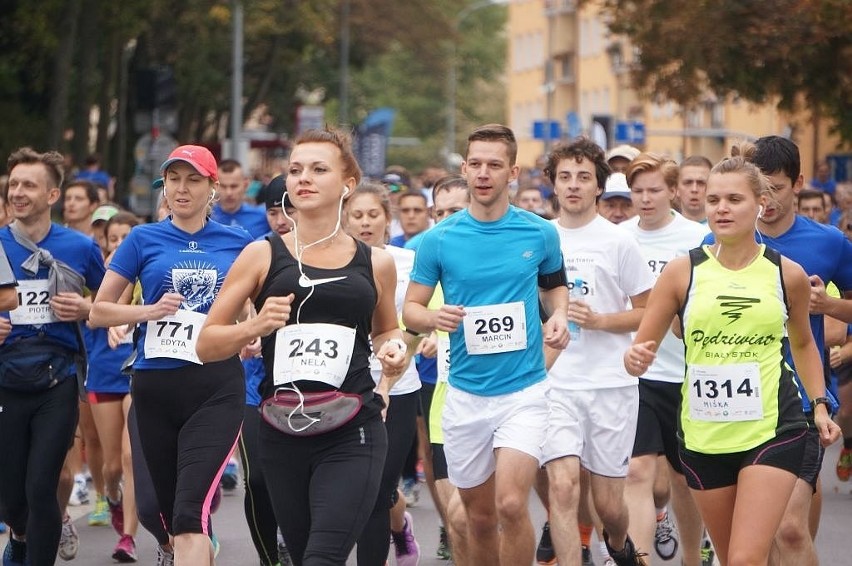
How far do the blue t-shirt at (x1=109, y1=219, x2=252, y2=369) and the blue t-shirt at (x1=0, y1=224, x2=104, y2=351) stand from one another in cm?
118

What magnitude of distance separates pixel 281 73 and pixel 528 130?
41.9 m

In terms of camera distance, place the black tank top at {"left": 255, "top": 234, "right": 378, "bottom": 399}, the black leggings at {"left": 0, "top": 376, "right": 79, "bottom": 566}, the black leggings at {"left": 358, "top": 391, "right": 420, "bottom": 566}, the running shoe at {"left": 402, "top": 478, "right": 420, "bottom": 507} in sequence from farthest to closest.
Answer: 1. the running shoe at {"left": 402, "top": 478, "right": 420, "bottom": 507}
2. the black leggings at {"left": 0, "top": 376, "right": 79, "bottom": 566}
3. the black leggings at {"left": 358, "top": 391, "right": 420, "bottom": 566}
4. the black tank top at {"left": 255, "top": 234, "right": 378, "bottom": 399}

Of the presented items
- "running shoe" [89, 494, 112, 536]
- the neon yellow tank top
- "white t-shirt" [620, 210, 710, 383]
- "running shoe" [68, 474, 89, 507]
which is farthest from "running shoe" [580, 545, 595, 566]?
"running shoe" [68, 474, 89, 507]

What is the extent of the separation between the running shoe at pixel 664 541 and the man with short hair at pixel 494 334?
2.67 metres

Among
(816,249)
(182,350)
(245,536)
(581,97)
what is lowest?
(245,536)

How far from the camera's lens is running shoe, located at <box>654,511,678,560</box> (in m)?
10.4

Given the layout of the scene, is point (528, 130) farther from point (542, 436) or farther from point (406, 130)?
point (542, 436)

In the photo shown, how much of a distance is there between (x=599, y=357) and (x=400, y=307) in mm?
1665

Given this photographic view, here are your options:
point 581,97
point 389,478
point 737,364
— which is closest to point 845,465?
point 389,478

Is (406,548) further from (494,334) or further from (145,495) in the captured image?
(494,334)

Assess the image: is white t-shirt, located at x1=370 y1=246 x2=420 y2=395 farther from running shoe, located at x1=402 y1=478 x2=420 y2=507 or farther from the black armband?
running shoe, located at x1=402 y1=478 x2=420 y2=507

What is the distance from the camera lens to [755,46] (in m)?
24.9

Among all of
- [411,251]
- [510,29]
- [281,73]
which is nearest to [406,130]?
[510,29]

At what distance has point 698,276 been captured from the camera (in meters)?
6.98
